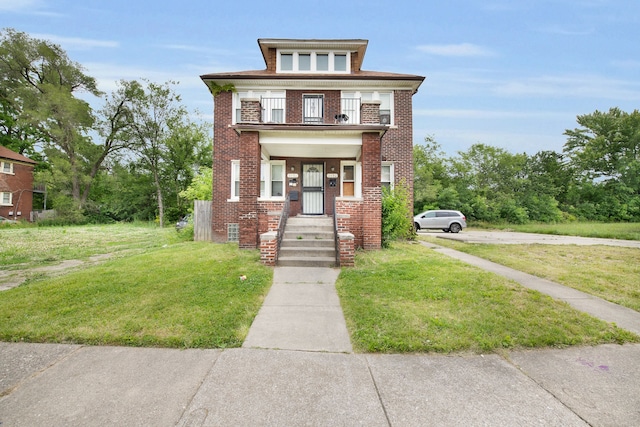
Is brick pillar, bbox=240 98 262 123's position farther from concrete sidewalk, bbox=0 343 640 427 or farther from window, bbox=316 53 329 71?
concrete sidewalk, bbox=0 343 640 427

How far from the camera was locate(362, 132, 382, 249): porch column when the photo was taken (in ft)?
29.7

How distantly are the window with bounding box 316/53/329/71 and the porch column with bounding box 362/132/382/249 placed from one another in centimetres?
647

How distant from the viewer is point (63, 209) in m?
28.2

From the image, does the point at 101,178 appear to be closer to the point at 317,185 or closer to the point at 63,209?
the point at 63,209

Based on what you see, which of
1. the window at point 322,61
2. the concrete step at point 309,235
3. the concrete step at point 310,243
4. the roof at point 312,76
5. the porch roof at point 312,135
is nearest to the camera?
the concrete step at point 310,243

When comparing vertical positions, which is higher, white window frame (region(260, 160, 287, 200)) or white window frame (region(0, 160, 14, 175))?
white window frame (region(0, 160, 14, 175))

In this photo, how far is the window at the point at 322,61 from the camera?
1376 cm

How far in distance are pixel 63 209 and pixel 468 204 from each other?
3943 cm

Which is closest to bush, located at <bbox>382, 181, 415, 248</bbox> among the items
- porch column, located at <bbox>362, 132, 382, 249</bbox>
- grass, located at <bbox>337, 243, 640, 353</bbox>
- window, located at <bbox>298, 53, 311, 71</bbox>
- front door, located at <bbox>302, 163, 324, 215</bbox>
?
porch column, located at <bbox>362, 132, 382, 249</bbox>

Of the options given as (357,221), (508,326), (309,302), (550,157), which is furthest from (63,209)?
(550,157)

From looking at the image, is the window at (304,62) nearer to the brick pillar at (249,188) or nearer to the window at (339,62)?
the window at (339,62)

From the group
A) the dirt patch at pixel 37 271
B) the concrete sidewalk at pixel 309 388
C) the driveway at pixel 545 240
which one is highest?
the driveway at pixel 545 240

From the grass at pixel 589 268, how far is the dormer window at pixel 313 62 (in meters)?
9.72

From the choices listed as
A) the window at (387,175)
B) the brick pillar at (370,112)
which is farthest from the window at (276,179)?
the window at (387,175)
